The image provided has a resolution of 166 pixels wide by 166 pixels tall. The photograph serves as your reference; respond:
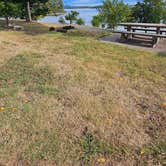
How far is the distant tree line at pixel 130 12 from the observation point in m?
7.70

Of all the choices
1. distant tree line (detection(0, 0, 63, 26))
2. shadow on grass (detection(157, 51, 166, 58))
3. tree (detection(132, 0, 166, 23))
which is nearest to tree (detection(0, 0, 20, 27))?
distant tree line (detection(0, 0, 63, 26))

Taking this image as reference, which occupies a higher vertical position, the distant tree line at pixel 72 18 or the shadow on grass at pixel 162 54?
the distant tree line at pixel 72 18

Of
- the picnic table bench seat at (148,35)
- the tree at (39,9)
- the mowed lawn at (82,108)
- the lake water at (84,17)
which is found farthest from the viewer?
the lake water at (84,17)

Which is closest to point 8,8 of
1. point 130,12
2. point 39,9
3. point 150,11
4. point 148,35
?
point 39,9

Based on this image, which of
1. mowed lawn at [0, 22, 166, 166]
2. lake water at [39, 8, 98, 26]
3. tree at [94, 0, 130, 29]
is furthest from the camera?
lake water at [39, 8, 98, 26]

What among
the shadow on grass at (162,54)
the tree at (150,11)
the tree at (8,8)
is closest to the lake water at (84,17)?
the tree at (150,11)

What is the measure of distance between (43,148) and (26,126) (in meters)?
0.43

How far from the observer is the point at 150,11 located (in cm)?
892

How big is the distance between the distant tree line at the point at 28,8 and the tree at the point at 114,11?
3.43 meters

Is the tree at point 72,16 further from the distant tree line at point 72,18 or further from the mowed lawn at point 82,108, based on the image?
the mowed lawn at point 82,108

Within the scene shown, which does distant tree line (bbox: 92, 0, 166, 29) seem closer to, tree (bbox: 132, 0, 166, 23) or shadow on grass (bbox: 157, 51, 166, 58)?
tree (bbox: 132, 0, 166, 23)

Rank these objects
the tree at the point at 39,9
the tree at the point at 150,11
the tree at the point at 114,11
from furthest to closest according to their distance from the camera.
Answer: the tree at the point at 39,9, the tree at the point at 150,11, the tree at the point at 114,11

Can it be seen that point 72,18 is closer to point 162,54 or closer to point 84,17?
point 84,17

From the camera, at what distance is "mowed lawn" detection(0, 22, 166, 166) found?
82.0 inches
